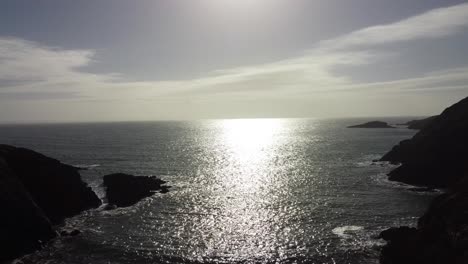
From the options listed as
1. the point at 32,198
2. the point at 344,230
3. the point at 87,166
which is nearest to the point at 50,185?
the point at 32,198

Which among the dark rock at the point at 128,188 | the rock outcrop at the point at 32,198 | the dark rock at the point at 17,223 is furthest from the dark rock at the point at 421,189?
the dark rock at the point at 17,223

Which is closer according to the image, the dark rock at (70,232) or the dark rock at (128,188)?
the dark rock at (70,232)

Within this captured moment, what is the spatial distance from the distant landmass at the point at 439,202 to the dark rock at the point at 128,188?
49.5 metres

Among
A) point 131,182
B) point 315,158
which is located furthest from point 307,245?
point 315,158

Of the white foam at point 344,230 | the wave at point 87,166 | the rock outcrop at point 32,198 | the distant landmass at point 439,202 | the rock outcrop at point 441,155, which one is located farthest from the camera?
the wave at point 87,166

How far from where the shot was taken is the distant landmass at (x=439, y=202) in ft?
133

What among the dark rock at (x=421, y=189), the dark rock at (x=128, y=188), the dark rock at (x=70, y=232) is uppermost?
the dark rock at (x=128, y=188)

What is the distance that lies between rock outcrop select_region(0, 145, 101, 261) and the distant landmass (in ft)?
156

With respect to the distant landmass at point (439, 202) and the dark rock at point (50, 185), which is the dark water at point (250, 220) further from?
the dark rock at point (50, 185)

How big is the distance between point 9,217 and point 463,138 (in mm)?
94226

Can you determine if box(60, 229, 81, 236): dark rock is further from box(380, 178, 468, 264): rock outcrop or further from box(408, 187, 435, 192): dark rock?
box(408, 187, 435, 192): dark rock

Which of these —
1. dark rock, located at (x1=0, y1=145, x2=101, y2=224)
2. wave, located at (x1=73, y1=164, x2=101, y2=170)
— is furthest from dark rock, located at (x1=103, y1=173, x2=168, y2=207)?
wave, located at (x1=73, y1=164, x2=101, y2=170)

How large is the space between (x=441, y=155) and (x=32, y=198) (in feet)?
289

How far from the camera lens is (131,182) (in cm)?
8756
